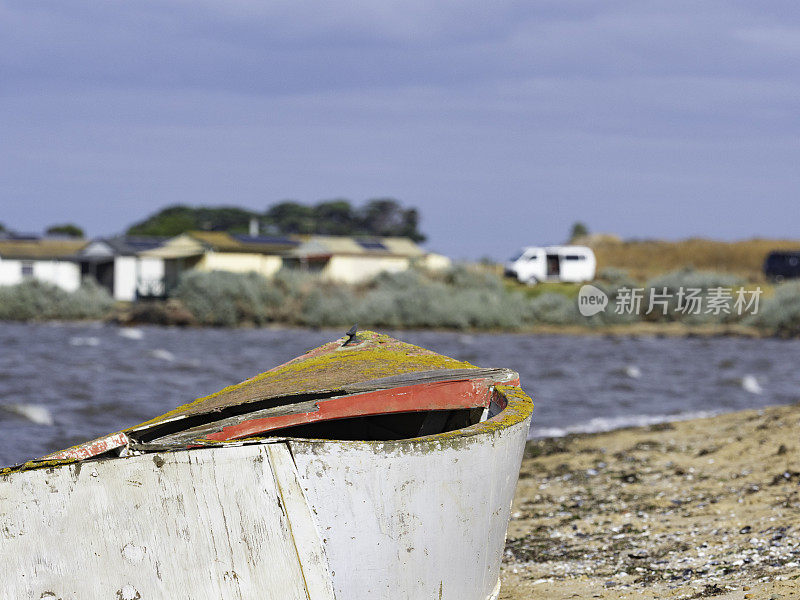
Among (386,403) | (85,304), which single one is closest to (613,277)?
(85,304)

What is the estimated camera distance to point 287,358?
27.3m

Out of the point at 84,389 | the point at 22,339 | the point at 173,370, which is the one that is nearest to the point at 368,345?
the point at 84,389

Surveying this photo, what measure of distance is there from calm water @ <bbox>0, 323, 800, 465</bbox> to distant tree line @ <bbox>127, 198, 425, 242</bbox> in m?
47.6

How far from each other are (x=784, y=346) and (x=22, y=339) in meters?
26.8

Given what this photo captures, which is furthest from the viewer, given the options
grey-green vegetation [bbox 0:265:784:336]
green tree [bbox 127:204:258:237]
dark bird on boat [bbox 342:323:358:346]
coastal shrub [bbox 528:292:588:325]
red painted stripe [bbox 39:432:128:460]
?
green tree [bbox 127:204:258:237]

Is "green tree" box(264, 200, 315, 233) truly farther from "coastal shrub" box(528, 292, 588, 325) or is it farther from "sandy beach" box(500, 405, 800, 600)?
"sandy beach" box(500, 405, 800, 600)

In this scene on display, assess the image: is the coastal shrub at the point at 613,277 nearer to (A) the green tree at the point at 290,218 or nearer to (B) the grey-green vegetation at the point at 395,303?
(B) the grey-green vegetation at the point at 395,303

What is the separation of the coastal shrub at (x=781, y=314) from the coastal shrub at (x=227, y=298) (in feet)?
68.8

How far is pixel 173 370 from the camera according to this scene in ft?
77.3

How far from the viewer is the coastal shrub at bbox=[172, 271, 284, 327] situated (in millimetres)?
43250

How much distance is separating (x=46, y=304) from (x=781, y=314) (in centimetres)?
3272

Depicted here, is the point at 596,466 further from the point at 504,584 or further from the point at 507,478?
the point at 507,478

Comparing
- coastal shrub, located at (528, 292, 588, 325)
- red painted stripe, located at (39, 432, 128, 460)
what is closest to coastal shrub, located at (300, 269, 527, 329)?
coastal shrub, located at (528, 292, 588, 325)

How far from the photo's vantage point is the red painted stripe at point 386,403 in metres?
5.05
